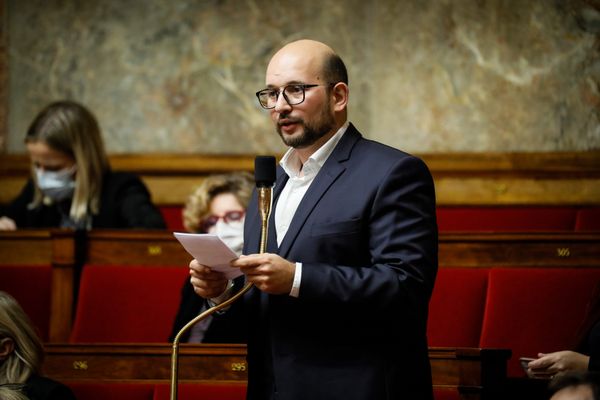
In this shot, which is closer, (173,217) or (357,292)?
(357,292)

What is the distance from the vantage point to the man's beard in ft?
4.33

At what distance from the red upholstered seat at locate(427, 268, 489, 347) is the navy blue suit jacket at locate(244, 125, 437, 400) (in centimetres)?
85

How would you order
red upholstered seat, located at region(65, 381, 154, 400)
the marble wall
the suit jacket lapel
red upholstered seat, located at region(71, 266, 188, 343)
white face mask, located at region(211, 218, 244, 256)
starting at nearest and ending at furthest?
the suit jacket lapel, red upholstered seat, located at region(65, 381, 154, 400), white face mask, located at region(211, 218, 244, 256), red upholstered seat, located at region(71, 266, 188, 343), the marble wall

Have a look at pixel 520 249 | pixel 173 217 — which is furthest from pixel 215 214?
pixel 173 217

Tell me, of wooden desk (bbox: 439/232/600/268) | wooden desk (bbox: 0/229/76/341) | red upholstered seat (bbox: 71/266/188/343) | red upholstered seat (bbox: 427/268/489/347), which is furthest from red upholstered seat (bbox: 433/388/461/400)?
wooden desk (bbox: 0/229/76/341)

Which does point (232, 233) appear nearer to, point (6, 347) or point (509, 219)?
point (6, 347)

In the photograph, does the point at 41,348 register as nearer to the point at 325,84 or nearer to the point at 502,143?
the point at 325,84

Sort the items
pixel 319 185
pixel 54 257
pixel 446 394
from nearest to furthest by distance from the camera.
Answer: pixel 319 185
pixel 446 394
pixel 54 257

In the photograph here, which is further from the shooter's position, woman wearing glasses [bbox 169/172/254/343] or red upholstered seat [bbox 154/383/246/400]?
woman wearing glasses [bbox 169/172/254/343]

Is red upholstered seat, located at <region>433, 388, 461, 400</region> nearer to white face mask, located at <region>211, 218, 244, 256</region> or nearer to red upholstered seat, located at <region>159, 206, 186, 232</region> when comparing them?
white face mask, located at <region>211, 218, 244, 256</region>

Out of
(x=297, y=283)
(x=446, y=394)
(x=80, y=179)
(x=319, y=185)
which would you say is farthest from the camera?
(x=80, y=179)

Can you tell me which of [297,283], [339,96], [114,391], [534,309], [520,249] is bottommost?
[114,391]

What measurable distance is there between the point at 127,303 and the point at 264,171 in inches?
44.0

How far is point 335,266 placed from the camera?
3.97 feet
